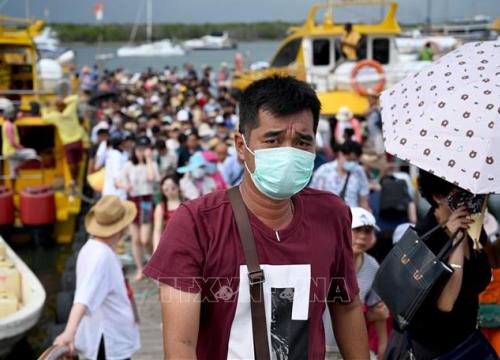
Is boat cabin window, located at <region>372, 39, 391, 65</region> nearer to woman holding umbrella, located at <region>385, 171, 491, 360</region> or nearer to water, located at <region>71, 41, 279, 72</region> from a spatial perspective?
woman holding umbrella, located at <region>385, 171, 491, 360</region>

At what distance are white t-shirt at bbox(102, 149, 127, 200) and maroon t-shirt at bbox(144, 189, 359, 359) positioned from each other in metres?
6.78

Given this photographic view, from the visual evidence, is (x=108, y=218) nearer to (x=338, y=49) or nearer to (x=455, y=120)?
(x=455, y=120)

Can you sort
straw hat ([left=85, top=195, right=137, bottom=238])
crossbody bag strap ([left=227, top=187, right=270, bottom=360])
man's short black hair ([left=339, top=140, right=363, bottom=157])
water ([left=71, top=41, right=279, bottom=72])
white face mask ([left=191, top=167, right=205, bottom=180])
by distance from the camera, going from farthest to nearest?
water ([left=71, top=41, right=279, bottom=72]), white face mask ([left=191, top=167, right=205, bottom=180]), man's short black hair ([left=339, top=140, right=363, bottom=157]), straw hat ([left=85, top=195, right=137, bottom=238]), crossbody bag strap ([left=227, top=187, right=270, bottom=360])

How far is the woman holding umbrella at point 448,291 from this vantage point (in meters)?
2.90

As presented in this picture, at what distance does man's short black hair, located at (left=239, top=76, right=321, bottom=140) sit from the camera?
92.9 inches

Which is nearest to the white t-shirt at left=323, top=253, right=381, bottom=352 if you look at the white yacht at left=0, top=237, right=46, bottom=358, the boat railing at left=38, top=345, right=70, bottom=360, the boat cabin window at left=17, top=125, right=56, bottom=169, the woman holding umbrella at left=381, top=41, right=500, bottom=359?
the woman holding umbrella at left=381, top=41, right=500, bottom=359

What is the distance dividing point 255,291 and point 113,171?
24.6 feet

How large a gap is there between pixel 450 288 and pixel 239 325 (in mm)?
985

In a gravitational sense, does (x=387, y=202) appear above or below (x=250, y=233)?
below

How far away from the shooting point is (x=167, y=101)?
2458cm

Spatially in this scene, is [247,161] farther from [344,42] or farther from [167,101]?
[167,101]

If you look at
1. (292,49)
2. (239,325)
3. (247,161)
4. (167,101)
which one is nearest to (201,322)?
(239,325)

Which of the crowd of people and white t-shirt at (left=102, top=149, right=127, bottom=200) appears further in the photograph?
white t-shirt at (left=102, top=149, right=127, bottom=200)

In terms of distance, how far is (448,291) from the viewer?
2891mm
